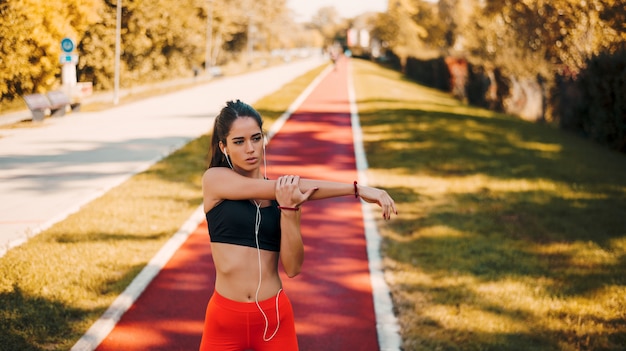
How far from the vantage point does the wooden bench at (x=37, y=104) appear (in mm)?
18188

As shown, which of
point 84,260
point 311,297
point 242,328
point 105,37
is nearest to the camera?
point 242,328

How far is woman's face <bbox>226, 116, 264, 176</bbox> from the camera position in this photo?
3.04m

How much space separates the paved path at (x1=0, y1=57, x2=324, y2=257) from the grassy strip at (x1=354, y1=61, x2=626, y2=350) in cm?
494

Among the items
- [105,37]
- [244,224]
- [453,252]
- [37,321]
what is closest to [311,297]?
[453,252]

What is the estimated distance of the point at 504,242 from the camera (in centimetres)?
853

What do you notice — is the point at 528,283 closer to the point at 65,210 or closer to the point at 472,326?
the point at 472,326

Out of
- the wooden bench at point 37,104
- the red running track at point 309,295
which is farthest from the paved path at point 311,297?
the wooden bench at point 37,104

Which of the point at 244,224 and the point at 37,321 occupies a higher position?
the point at 244,224

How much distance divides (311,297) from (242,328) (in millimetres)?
3581

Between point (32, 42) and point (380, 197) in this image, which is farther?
point (32, 42)

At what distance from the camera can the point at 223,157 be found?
3.22 m

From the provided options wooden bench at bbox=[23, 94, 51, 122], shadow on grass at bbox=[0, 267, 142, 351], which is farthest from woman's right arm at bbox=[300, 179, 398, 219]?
wooden bench at bbox=[23, 94, 51, 122]

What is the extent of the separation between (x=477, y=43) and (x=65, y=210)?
1197 inches

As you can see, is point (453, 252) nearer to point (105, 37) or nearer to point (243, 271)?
point (243, 271)
